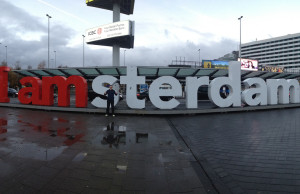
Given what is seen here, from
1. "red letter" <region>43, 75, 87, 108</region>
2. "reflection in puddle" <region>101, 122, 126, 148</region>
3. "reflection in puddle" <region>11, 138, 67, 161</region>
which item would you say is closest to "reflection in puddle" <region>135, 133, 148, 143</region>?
"reflection in puddle" <region>101, 122, 126, 148</region>

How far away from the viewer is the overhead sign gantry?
100 feet

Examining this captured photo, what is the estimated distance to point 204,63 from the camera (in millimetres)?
44406

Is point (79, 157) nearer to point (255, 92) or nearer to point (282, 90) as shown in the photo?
point (255, 92)

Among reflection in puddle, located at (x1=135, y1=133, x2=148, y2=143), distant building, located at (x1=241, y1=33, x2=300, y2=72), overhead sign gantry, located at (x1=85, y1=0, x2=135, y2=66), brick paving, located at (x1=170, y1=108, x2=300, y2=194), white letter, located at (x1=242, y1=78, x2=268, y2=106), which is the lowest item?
A: brick paving, located at (x1=170, y1=108, x2=300, y2=194)

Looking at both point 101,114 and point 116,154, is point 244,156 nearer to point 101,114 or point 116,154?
point 116,154

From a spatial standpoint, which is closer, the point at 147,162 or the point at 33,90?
the point at 147,162

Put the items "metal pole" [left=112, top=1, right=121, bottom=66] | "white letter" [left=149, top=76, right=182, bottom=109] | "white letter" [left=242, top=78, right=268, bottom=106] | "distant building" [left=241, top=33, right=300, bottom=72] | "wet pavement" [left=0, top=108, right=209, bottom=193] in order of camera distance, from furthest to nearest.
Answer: "distant building" [left=241, top=33, right=300, bottom=72] < "metal pole" [left=112, top=1, right=121, bottom=66] < "white letter" [left=242, top=78, right=268, bottom=106] < "white letter" [left=149, top=76, right=182, bottom=109] < "wet pavement" [left=0, top=108, right=209, bottom=193]

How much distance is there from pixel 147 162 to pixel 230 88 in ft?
30.5

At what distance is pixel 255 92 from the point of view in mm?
12211

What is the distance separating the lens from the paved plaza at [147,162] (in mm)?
2852

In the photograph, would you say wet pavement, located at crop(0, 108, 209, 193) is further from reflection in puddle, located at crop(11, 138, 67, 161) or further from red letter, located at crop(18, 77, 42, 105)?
red letter, located at crop(18, 77, 42, 105)

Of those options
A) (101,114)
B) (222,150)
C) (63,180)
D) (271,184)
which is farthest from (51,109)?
(271,184)

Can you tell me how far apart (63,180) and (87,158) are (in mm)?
940

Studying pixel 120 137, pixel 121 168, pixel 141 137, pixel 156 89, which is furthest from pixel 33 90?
pixel 121 168
